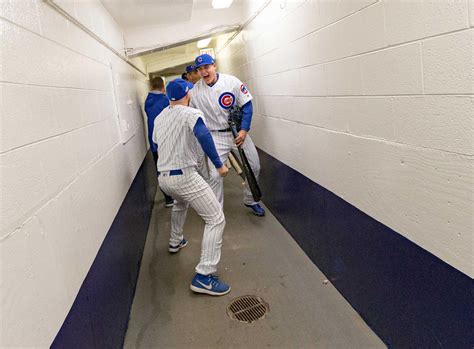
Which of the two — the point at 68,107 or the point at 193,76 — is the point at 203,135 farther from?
the point at 193,76

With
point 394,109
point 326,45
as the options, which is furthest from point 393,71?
point 326,45

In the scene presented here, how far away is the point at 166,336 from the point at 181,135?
4.58 feet

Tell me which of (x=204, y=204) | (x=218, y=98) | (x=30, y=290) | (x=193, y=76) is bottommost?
(x=204, y=204)

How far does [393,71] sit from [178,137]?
1.64m

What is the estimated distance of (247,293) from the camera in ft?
9.44

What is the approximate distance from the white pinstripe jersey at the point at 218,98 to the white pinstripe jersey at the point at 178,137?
0.98 meters

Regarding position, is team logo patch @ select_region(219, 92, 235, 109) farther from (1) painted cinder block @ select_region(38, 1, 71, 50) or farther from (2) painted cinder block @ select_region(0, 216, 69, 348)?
(2) painted cinder block @ select_region(0, 216, 69, 348)

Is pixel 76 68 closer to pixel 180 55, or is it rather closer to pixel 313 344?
pixel 313 344

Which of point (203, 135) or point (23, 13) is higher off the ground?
point (23, 13)

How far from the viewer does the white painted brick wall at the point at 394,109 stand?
53.5 inches

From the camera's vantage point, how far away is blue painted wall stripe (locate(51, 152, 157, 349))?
1521 mm

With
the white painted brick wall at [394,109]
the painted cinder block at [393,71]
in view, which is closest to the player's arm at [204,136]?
the white painted brick wall at [394,109]

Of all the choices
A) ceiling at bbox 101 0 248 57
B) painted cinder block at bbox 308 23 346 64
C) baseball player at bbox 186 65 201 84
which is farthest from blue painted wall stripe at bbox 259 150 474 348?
ceiling at bbox 101 0 248 57

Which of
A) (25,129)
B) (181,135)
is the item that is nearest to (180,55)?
(181,135)
